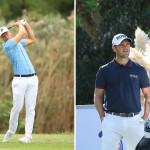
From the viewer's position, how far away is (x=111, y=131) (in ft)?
12.2

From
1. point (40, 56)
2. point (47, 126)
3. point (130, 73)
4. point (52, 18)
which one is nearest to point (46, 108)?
point (47, 126)

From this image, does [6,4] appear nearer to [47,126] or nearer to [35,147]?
[47,126]

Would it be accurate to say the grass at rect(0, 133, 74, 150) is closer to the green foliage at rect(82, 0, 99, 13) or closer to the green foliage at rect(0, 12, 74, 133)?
the green foliage at rect(0, 12, 74, 133)

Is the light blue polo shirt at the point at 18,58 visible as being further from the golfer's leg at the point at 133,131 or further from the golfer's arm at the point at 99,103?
the golfer's leg at the point at 133,131

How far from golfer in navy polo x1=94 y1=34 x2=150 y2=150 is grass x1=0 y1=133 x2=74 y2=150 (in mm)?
1995

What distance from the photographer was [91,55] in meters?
11.9

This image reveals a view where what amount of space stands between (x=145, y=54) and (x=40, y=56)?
3175 mm

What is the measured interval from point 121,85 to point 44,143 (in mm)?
2466

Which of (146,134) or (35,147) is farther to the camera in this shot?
(35,147)

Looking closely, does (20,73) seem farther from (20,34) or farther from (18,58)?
(20,34)

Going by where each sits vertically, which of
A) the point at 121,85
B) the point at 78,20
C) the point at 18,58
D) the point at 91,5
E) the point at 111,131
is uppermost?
the point at 91,5

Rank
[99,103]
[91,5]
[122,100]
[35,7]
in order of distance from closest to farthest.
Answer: [122,100], [99,103], [35,7], [91,5]

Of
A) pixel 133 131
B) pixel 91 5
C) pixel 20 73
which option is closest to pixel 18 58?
pixel 20 73

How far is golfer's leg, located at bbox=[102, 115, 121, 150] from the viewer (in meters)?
3.71
